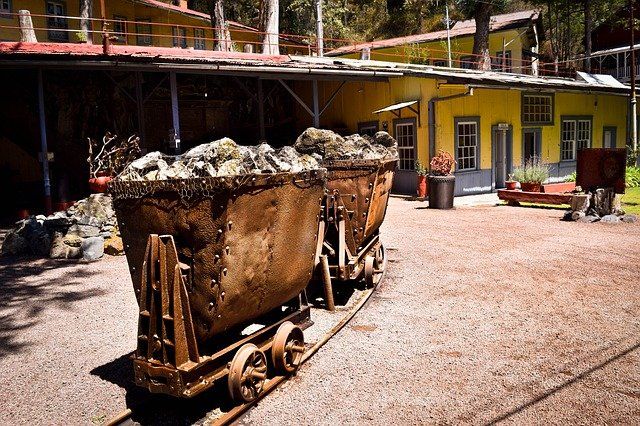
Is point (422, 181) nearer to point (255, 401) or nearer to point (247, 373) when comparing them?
point (255, 401)

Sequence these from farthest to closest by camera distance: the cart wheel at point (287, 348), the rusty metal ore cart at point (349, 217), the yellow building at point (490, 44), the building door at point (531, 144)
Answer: the yellow building at point (490, 44)
the building door at point (531, 144)
the rusty metal ore cart at point (349, 217)
the cart wheel at point (287, 348)

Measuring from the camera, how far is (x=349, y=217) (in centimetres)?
687

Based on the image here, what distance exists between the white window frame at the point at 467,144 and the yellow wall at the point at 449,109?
19cm

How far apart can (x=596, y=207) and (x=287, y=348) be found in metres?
10.6

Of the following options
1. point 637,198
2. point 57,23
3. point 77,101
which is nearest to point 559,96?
point 637,198

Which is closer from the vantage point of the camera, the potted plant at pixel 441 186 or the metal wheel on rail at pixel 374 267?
the metal wheel on rail at pixel 374 267

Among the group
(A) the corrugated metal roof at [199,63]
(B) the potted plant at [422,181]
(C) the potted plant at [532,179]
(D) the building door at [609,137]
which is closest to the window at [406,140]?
(B) the potted plant at [422,181]

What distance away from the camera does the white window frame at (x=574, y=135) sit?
21.9 metres

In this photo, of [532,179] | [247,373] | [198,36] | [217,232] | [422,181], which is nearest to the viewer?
[217,232]

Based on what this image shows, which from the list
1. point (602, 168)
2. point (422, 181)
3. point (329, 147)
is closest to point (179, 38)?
point (422, 181)

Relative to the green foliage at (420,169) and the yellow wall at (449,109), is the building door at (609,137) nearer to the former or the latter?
→ the yellow wall at (449,109)

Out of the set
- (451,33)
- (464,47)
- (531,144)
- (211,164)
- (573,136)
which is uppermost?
(451,33)

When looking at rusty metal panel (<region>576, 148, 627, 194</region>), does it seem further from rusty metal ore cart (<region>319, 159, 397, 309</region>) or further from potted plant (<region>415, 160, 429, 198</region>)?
rusty metal ore cart (<region>319, 159, 397, 309</region>)

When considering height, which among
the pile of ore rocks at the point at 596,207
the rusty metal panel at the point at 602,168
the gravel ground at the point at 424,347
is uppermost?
the rusty metal panel at the point at 602,168
